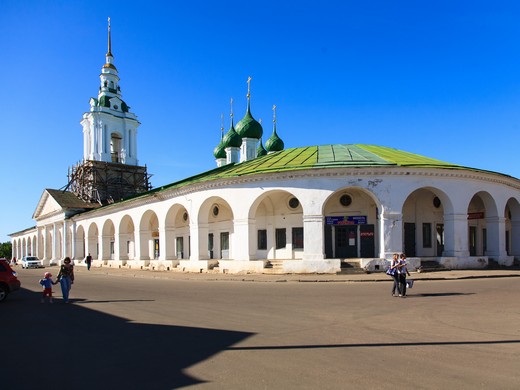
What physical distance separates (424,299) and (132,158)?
155 ft

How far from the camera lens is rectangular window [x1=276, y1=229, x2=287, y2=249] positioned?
27280mm

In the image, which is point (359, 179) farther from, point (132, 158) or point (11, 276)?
point (132, 158)

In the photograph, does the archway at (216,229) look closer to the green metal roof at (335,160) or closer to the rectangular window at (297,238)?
the green metal roof at (335,160)

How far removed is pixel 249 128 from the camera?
43.1 meters

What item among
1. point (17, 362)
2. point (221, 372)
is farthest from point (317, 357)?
point (17, 362)

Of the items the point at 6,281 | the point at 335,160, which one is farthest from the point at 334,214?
the point at 6,281

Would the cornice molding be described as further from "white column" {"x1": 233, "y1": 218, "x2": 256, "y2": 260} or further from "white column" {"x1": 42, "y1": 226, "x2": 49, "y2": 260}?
"white column" {"x1": 42, "y1": 226, "x2": 49, "y2": 260}

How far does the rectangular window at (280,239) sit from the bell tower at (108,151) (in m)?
29.6

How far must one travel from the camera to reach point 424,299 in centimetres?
1339

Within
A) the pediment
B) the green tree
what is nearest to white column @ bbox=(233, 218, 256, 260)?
the pediment

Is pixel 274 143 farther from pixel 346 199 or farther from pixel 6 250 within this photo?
pixel 6 250

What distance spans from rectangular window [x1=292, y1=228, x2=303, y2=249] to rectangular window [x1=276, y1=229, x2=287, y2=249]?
2.28 feet

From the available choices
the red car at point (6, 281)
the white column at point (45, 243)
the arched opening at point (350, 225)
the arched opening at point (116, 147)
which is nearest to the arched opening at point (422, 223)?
the arched opening at point (350, 225)

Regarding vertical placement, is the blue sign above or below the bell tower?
below
